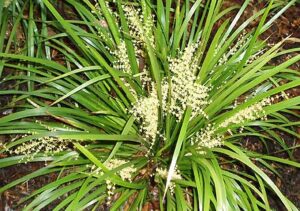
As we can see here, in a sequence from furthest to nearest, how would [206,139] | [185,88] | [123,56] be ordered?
[123,56]
[206,139]
[185,88]

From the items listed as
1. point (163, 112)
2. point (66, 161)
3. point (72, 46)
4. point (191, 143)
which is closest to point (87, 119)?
point (66, 161)

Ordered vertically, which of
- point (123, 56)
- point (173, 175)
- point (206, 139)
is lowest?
point (173, 175)

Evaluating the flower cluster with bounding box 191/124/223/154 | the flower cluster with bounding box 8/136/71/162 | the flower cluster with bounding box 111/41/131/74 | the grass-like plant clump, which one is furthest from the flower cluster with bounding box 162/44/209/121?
the flower cluster with bounding box 8/136/71/162

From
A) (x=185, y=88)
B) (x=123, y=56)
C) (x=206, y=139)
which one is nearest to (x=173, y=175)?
(x=206, y=139)

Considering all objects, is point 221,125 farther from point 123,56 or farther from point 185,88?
point 123,56

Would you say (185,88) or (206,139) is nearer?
(185,88)

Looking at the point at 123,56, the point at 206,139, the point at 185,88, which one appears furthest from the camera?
the point at 123,56

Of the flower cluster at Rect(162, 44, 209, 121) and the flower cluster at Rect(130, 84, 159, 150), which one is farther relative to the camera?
the flower cluster at Rect(130, 84, 159, 150)

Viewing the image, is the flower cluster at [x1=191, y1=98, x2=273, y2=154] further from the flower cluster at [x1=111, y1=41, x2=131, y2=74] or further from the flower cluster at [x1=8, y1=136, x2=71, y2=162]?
the flower cluster at [x1=8, y1=136, x2=71, y2=162]

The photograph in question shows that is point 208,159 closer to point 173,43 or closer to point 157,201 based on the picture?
point 157,201

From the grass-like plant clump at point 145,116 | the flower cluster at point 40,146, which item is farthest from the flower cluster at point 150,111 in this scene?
the flower cluster at point 40,146

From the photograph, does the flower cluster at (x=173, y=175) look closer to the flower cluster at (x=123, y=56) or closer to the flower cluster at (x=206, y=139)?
the flower cluster at (x=206, y=139)
